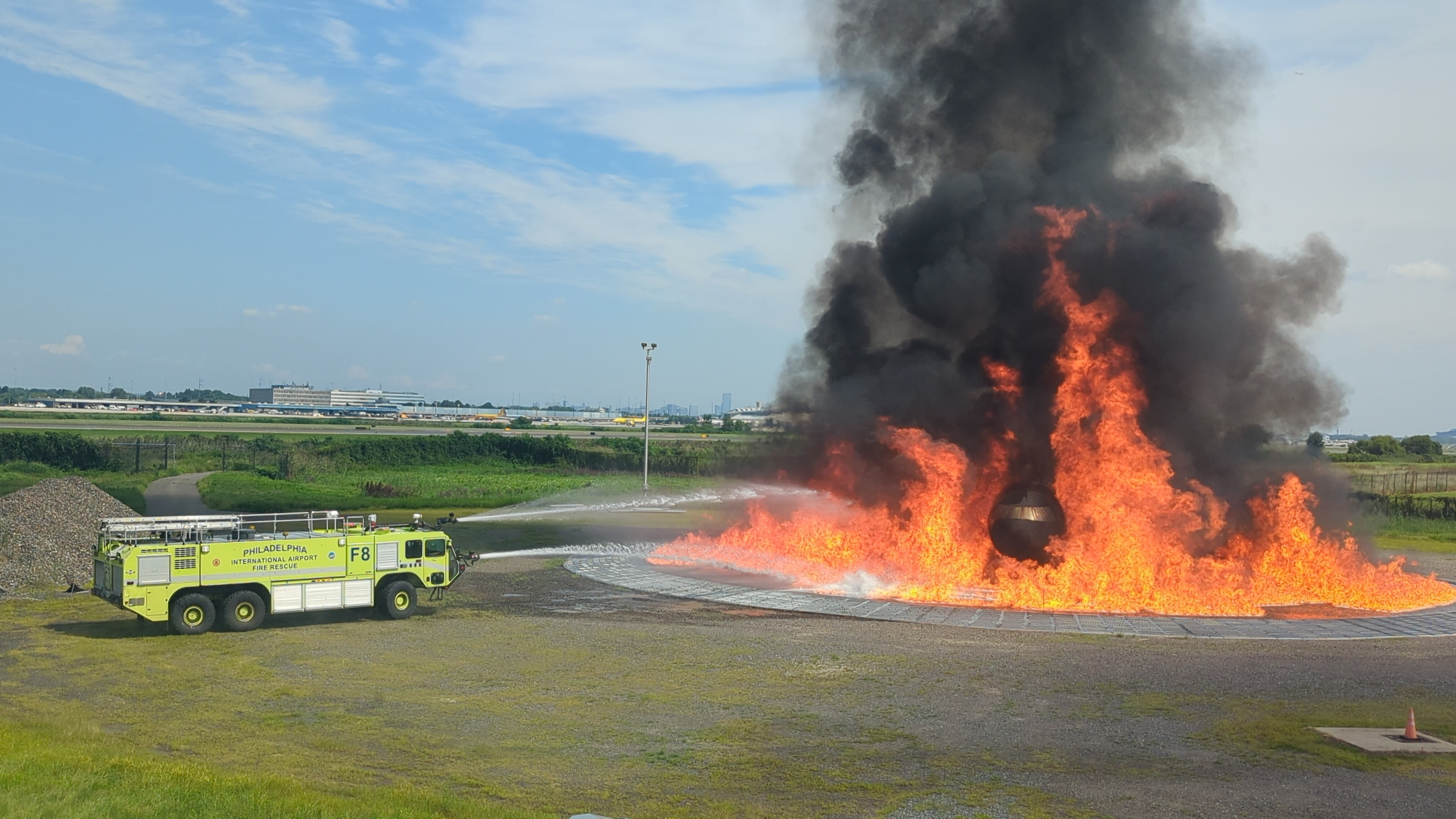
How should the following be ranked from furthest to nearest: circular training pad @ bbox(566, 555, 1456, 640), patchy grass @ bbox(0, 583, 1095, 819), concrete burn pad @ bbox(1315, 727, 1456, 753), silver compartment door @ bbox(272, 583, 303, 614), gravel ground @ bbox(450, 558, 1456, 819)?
circular training pad @ bbox(566, 555, 1456, 640), silver compartment door @ bbox(272, 583, 303, 614), concrete burn pad @ bbox(1315, 727, 1456, 753), gravel ground @ bbox(450, 558, 1456, 819), patchy grass @ bbox(0, 583, 1095, 819)

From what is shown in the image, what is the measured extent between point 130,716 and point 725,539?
22.5 meters

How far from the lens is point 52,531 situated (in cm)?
3050

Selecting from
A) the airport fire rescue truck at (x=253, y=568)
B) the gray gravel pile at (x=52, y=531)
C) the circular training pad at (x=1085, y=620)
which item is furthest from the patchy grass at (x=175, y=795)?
the gray gravel pile at (x=52, y=531)

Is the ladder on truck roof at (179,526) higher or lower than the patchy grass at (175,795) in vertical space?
higher

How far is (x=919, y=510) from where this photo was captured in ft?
95.0

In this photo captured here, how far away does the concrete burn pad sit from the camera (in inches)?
559

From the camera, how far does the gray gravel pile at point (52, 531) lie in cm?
2830

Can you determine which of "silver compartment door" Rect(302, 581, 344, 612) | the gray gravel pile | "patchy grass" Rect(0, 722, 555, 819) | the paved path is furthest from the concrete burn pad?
the paved path

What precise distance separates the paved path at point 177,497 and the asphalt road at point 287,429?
36.4 metres

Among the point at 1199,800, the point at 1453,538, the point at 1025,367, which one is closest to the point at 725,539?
the point at 1025,367

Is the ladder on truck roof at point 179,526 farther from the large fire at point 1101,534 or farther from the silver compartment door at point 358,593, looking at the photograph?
the large fire at point 1101,534

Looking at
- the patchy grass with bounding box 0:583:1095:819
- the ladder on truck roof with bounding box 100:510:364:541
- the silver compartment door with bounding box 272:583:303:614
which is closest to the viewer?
the patchy grass with bounding box 0:583:1095:819

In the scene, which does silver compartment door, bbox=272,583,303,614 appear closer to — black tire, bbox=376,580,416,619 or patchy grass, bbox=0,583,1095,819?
patchy grass, bbox=0,583,1095,819

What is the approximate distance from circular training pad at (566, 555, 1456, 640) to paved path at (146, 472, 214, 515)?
2572 cm
